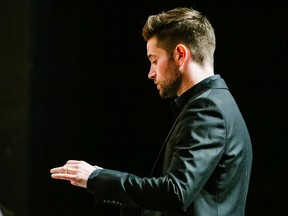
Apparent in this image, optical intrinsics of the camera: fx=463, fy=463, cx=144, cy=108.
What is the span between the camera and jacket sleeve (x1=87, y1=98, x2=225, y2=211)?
1434 mm

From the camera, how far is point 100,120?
3.12m

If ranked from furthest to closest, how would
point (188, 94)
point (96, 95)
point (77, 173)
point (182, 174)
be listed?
point (96, 95)
point (188, 94)
point (77, 173)
point (182, 174)

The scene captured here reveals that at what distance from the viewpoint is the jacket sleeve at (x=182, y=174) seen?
4.70 ft

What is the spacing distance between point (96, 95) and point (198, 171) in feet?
5.73

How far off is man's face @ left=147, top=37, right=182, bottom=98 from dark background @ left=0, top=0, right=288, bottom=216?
1.30 metres

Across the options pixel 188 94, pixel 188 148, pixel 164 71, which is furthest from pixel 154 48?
pixel 188 148

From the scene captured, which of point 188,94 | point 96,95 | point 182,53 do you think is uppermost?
point 182,53

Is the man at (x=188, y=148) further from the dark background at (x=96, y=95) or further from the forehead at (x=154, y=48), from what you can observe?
the dark background at (x=96, y=95)

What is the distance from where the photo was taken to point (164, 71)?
5.69 ft

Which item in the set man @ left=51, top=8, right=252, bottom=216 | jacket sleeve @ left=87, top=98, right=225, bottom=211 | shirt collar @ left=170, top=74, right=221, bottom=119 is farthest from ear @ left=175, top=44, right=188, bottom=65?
jacket sleeve @ left=87, top=98, right=225, bottom=211

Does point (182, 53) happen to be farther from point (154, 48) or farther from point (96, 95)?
point (96, 95)

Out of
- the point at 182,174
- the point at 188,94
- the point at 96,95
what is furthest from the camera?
the point at 96,95

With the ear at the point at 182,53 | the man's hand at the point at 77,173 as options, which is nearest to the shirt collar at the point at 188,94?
the ear at the point at 182,53

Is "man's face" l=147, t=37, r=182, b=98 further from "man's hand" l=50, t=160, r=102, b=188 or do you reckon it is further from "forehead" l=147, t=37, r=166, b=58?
"man's hand" l=50, t=160, r=102, b=188
